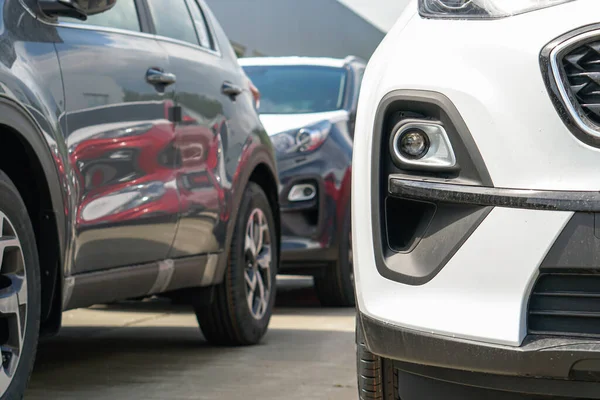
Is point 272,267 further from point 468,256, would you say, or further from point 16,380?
point 468,256

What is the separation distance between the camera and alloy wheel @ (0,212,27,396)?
3.29 meters

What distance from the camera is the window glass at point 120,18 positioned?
13.5ft

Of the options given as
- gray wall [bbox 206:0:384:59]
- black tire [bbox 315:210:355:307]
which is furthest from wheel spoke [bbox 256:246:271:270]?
gray wall [bbox 206:0:384:59]

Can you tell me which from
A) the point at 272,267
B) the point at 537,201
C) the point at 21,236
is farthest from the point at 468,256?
the point at 272,267

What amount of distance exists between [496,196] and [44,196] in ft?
5.26

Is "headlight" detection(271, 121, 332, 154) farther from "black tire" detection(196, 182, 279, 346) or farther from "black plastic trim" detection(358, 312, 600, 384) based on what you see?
"black plastic trim" detection(358, 312, 600, 384)

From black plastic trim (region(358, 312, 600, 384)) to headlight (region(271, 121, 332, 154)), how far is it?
4.72m

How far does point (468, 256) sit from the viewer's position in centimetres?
248

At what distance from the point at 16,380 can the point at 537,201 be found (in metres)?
1.66

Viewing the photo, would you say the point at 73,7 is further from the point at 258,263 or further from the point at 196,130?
the point at 258,263

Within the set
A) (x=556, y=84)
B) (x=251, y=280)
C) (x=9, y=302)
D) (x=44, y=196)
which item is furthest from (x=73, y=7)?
(x=251, y=280)

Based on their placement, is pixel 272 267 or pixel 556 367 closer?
pixel 556 367

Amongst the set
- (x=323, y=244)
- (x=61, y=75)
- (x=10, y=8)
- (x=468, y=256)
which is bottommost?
(x=323, y=244)

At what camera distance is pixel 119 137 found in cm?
399
